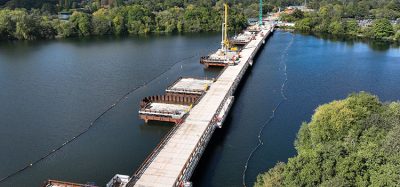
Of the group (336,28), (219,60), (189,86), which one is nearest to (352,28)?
(336,28)

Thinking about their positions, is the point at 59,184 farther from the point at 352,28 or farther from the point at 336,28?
the point at 352,28

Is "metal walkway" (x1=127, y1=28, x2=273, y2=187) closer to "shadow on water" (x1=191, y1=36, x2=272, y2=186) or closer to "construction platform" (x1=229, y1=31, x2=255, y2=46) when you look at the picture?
"shadow on water" (x1=191, y1=36, x2=272, y2=186)

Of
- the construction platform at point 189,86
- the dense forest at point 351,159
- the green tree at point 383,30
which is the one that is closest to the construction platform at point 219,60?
the construction platform at point 189,86

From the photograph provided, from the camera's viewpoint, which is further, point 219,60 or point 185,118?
point 219,60

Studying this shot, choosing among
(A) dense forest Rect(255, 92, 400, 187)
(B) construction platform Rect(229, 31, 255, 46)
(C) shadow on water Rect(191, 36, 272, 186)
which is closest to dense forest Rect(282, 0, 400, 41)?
(B) construction platform Rect(229, 31, 255, 46)

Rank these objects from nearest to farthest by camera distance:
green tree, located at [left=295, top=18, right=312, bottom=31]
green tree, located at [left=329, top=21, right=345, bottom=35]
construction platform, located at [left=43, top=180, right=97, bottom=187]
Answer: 1. construction platform, located at [left=43, top=180, right=97, bottom=187]
2. green tree, located at [left=329, top=21, right=345, bottom=35]
3. green tree, located at [left=295, top=18, right=312, bottom=31]

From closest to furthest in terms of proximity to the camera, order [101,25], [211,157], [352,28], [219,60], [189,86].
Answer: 1. [211,157]
2. [189,86]
3. [219,60]
4. [101,25]
5. [352,28]
